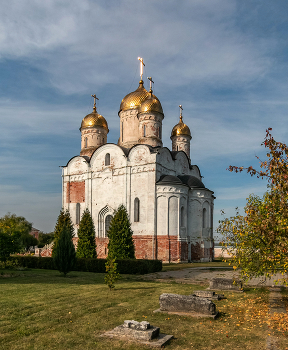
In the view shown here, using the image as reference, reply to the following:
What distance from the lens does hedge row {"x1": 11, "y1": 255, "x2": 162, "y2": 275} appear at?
1788cm

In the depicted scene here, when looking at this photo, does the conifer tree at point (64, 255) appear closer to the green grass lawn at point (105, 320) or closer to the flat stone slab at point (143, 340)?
the green grass lawn at point (105, 320)

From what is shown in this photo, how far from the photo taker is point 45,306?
841cm

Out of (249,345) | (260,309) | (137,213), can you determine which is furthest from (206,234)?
(249,345)

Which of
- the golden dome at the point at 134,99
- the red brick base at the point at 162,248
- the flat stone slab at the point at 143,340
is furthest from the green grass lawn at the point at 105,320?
the golden dome at the point at 134,99

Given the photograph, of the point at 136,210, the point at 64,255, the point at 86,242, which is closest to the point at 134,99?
the point at 136,210

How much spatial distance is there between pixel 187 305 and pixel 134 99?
93.6 feet

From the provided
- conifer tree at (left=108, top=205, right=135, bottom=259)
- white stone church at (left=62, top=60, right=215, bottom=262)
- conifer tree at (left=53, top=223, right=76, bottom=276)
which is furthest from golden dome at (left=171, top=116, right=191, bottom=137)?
conifer tree at (left=53, top=223, right=76, bottom=276)

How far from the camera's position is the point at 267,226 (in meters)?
7.12

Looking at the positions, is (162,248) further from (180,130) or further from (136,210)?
(180,130)

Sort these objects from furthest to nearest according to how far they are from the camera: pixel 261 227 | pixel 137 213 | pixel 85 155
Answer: pixel 85 155, pixel 137 213, pixel 261 227

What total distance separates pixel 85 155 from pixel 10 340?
1162 inches

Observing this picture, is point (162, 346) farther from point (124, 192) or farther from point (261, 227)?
point (124, 192)

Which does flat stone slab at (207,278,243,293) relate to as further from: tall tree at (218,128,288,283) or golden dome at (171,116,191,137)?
golden dome at (171,116,191,137)

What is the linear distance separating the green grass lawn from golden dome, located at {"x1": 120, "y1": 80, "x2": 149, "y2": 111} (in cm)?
2546
